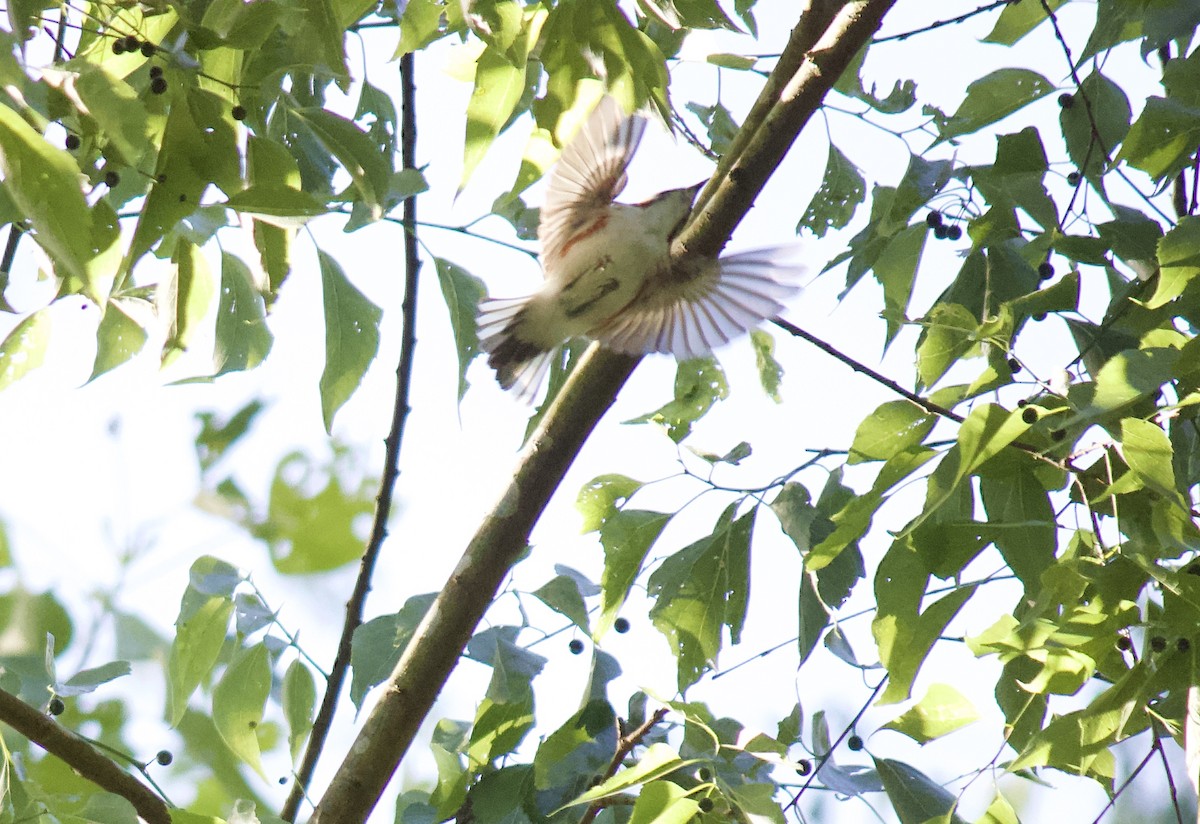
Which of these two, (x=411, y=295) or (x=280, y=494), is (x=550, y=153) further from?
(x=280, y=494)

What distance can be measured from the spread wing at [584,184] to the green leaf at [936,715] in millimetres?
1087

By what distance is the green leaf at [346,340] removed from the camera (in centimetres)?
158

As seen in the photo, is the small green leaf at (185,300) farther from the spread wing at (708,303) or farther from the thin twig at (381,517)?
the spread wing at (708,303)

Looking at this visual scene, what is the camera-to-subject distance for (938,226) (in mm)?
1698

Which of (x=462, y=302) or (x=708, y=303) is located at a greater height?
(x=708, y=303)

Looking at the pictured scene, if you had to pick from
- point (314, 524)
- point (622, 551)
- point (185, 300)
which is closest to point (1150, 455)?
point (622, 551)

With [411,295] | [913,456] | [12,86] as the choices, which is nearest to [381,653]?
[411,295]

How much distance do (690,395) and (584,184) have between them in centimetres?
52

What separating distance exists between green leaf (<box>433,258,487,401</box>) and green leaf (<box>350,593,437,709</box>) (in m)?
0.33

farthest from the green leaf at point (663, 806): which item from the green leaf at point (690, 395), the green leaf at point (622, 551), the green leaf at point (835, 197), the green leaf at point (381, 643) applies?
the green leaf at point (835, 197)

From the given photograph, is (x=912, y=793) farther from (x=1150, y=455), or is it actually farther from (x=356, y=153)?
(x=356, y=153)

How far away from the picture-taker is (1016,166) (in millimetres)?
1525

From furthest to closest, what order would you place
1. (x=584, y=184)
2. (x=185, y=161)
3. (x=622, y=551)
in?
(x=584, y=184), (x=622, y=551), (x=185, y=161)

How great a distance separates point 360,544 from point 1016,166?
1.98m
